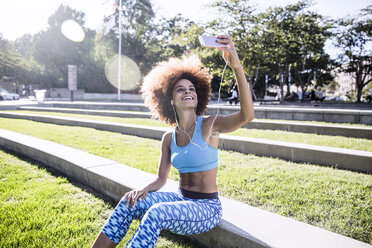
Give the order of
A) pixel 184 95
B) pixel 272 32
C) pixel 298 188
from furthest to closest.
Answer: pixel 272 32
pixel 298 188
pixel 184 95

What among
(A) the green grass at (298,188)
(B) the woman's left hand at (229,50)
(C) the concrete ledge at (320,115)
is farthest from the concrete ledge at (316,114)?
(B) the woman's left hand at (229,50)

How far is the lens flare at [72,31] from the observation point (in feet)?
134

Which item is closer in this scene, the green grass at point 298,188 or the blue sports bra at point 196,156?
the blue sports bra at point 196,156

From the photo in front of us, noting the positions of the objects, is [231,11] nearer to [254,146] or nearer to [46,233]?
[254,146]

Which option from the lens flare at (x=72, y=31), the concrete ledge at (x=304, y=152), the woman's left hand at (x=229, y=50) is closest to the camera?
the woman's left hand at (x=229, y=50)

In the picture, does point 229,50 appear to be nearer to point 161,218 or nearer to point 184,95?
point 184,95

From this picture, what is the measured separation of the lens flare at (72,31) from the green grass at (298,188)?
138ft

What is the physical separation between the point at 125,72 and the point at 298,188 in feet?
124

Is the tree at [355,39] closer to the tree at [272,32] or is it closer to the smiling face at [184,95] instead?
the tree at [272,32]

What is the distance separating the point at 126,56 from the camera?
122ft

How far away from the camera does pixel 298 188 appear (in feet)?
10.4

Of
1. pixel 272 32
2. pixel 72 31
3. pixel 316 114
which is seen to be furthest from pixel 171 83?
pixel 72 31

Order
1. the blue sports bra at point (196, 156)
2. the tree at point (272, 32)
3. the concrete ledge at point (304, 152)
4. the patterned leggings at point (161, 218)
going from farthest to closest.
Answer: the tree at point (272, 32) → the concrete ledge at point (304, 152) → the blue sports bra at point (196, 156) → the patterned leggings at point (161, 218)

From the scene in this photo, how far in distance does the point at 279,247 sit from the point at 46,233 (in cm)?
220
